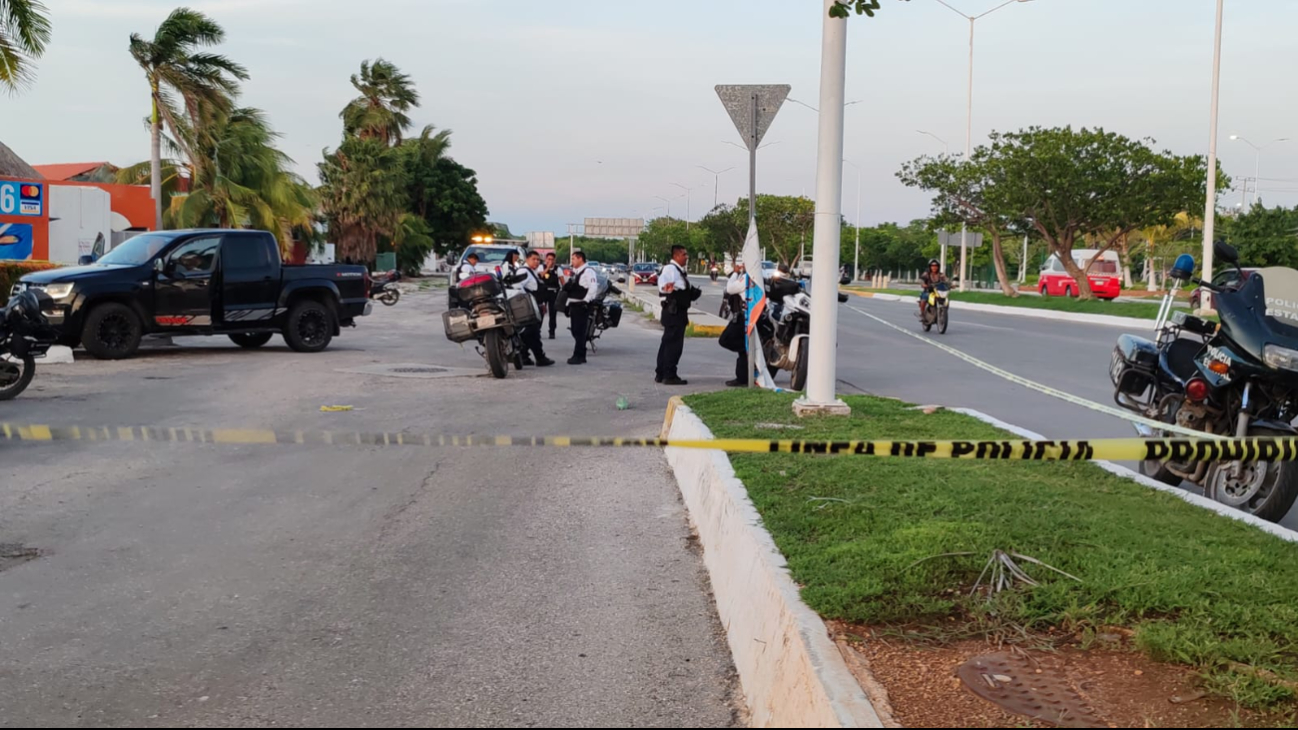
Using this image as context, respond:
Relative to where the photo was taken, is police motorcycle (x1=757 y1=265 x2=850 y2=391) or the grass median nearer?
police motorcycle (x1=757 y1=265 x2=850 y2=391)

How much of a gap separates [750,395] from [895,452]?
6954 mm

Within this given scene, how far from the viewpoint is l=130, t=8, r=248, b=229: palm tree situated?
96.6 ft

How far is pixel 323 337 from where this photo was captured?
18406mm

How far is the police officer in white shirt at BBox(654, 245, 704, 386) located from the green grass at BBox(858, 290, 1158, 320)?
18.7m

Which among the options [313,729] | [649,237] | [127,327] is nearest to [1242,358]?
[313,729]

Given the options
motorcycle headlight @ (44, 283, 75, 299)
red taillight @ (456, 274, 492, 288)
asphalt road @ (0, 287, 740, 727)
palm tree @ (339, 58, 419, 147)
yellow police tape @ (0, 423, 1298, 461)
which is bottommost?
asphalt road @ (0, 287, 740, 727)

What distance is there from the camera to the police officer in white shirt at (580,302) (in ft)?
57.5

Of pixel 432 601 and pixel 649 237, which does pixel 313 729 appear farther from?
pixel 649 237

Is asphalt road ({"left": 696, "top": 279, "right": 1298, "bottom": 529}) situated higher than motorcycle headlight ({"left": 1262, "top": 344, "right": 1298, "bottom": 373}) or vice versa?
motorcycle headlight ({"left": 1262, "top": 344, "right": 1298, "bottom": 373})

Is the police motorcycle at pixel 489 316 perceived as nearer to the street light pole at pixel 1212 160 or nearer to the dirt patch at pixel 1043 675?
the dirt patch at pixel 1043 675

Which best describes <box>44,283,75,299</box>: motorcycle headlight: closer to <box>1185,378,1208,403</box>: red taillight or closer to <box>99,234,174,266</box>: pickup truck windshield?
<box>99,234,174,266</box>: pickup truck windshield

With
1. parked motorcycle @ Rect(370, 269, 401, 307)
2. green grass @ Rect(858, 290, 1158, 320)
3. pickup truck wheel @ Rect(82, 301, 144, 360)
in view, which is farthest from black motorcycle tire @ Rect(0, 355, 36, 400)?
parked motorcycle @ Rect(370, 269, 401, 307)

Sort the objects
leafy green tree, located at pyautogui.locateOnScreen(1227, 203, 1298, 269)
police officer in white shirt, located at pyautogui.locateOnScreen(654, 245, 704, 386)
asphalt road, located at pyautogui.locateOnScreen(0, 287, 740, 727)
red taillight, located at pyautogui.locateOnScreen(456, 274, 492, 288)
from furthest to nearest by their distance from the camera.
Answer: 1. leafy green tree, located at pyautogui.locateOnScreen(1227, 203, 1298, 269)
2. red taillight, located at pyautogui.locateOnScreen(456, 274, 492, 288)
3. police officer in white shirt, located at pyautogui.locateOnScreen(654, 245, 704, 386)
4. asphalt road, located at pyautogui.locateOnScreen(0, 287, 740, 727)

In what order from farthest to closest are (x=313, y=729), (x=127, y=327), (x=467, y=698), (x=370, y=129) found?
(x=370, y=129) < (x=127, y=327) < (x=467, y=698) < (x=313, y=729)
